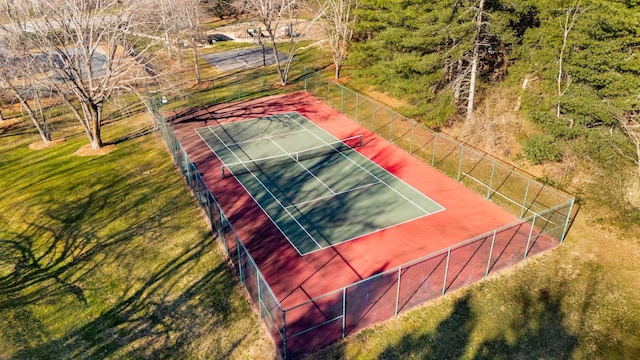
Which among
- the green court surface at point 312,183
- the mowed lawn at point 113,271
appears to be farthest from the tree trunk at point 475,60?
the mowed lawn at point 113,271

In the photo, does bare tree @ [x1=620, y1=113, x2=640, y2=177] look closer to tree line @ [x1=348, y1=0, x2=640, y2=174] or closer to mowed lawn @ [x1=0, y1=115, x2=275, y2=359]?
tree line @ [x1=348, y1=0, x2=640, y2=174]

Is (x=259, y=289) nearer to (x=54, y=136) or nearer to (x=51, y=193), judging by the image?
(x=51, y=193)

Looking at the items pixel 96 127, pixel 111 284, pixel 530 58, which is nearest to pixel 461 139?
pixel 530 58

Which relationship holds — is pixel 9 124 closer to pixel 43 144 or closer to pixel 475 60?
pixel 43 144

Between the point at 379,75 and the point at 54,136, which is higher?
the point at 379,75

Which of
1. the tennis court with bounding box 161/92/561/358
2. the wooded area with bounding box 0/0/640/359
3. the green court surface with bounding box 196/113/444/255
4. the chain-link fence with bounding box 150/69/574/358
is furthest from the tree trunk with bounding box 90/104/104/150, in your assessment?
the green court surface with bounding box 196/113/444/255

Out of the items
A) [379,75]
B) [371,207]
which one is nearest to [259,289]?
[371,207]
